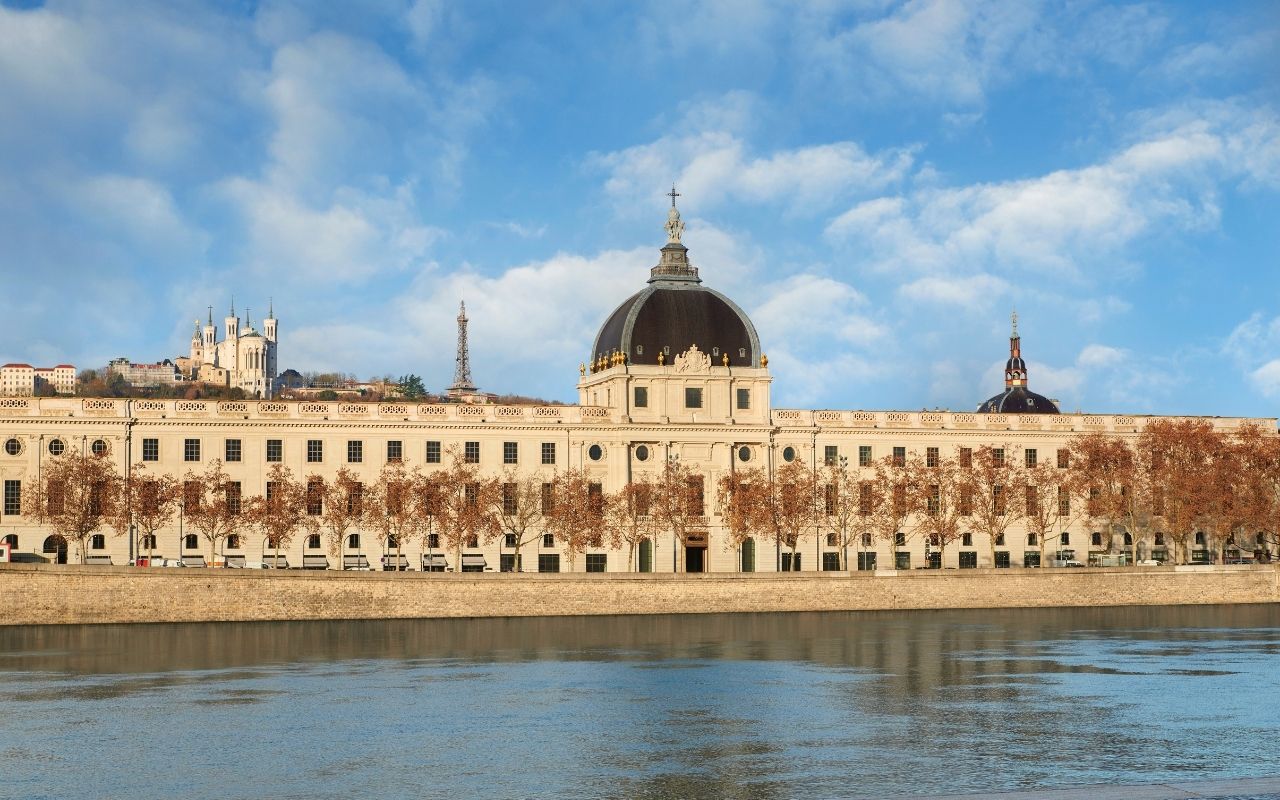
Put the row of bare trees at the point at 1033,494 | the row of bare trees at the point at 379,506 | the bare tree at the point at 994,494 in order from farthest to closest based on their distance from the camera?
the bare tree at the point at 994,494 → the row of bare trees at the point at 1033,494 → the row of bare trees at the point at 379,506

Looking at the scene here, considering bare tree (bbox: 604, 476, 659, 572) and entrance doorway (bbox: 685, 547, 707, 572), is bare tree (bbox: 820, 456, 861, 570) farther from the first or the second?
bare tree (bbox: 604, 476, 659, 572)

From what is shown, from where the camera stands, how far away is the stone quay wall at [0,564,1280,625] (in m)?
88.2

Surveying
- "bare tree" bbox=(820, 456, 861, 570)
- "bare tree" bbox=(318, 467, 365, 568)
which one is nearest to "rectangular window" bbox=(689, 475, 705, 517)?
"bare tree" bbox=(820, 456, 861, 570)

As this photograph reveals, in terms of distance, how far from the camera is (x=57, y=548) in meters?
108

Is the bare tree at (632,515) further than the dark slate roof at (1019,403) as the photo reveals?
No

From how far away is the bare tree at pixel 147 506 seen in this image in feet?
340

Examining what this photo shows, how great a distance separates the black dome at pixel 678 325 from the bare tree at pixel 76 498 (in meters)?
35.9

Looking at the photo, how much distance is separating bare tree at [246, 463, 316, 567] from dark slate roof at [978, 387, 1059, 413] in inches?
2287

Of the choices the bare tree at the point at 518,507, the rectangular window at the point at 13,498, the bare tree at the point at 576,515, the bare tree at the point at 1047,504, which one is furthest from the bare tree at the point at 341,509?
the bare tree at the point at 1047,504

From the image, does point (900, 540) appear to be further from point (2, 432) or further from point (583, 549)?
point (2, 432)

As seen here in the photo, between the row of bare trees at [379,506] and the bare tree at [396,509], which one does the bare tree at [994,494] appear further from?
the bare tree at [396,509]

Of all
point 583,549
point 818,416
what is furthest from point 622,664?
point 818,416

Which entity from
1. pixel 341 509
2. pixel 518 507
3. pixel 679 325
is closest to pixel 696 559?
pixel 518 507

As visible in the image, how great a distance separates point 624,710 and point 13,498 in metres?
65.0
